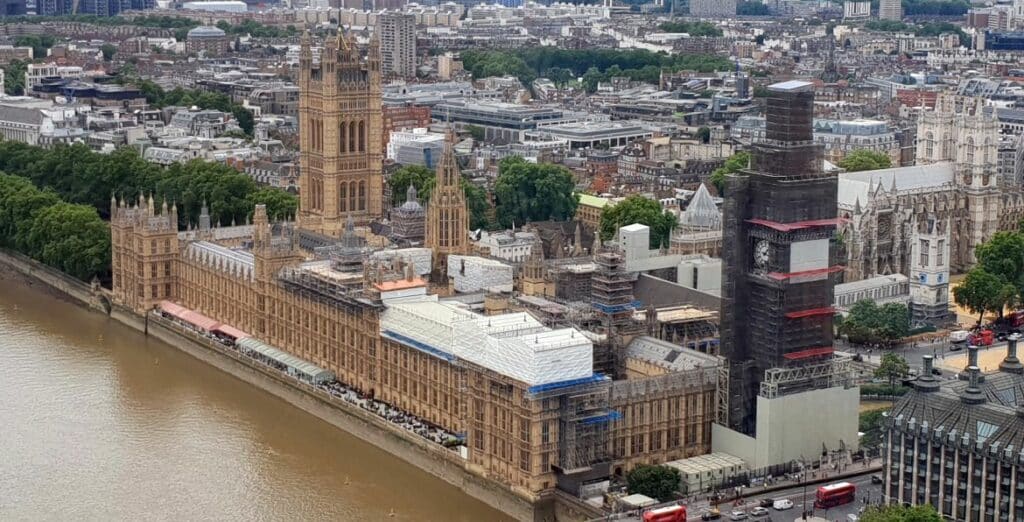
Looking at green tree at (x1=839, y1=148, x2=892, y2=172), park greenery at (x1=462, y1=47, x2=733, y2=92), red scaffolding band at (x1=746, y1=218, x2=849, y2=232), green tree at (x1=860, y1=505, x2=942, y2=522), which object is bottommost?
green tree at (x1=860, y1=505, x2=942, y2=522)

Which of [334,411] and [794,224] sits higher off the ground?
[794,224]

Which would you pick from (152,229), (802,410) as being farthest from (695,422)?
(152,229)

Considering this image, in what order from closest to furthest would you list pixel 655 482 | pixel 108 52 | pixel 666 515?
pixel 666 515, pixel 655 482, pixel 108 52

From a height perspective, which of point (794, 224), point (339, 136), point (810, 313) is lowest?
point (810, 313)

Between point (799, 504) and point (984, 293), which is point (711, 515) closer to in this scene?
point (799, 504)

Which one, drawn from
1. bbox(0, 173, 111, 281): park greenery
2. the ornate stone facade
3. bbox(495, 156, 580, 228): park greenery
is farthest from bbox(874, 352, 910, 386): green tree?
bbox(0, 173, 111, 281): park greenery

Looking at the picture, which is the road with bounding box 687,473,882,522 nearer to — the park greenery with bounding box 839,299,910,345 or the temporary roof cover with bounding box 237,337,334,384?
the park greenery with bounding box 839,299,910,345

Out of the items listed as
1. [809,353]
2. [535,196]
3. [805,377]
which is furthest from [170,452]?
[535,196]
